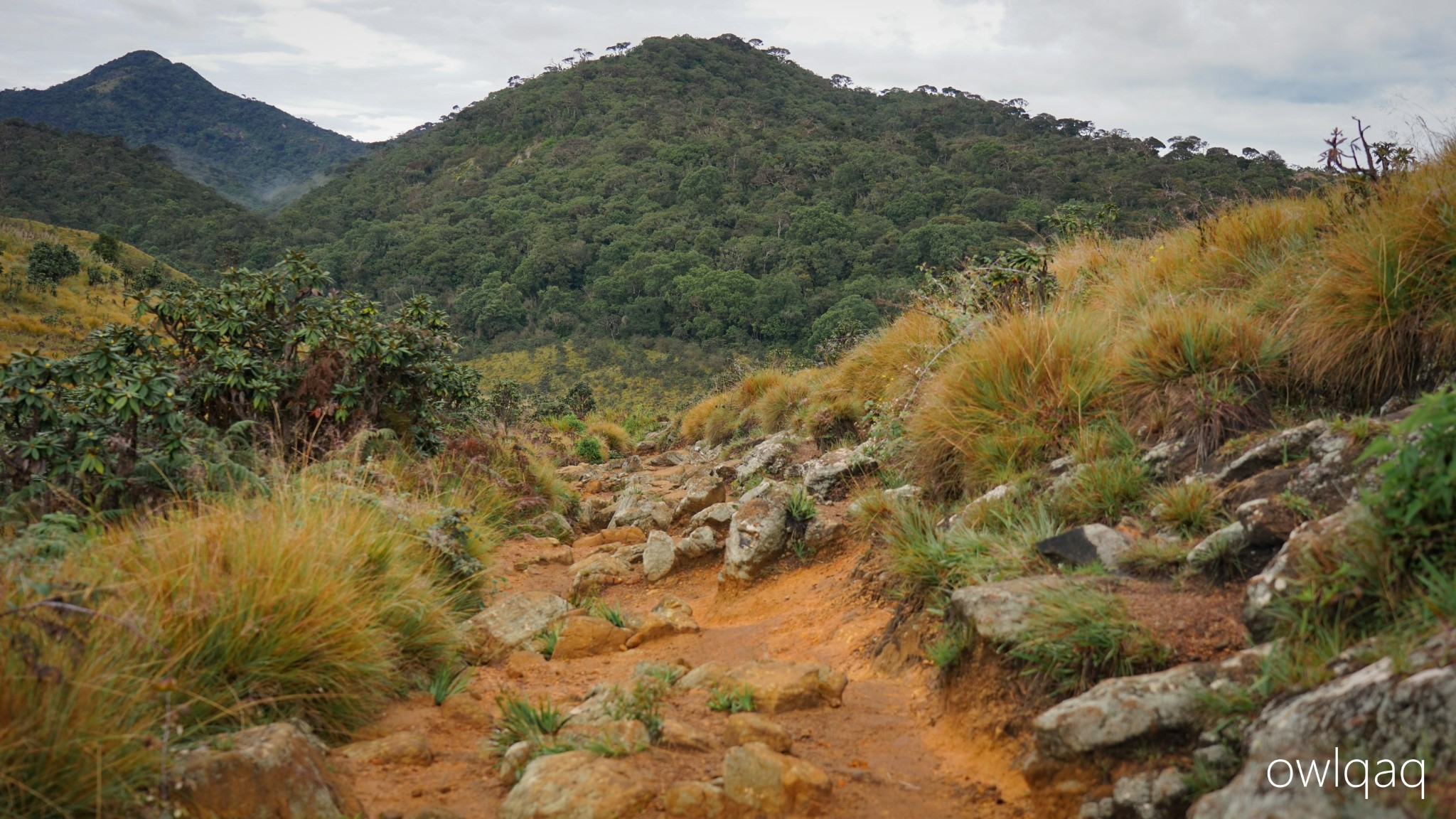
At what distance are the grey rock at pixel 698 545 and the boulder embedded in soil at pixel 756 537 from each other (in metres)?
0.50

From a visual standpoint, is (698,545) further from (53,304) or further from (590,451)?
(53,304)

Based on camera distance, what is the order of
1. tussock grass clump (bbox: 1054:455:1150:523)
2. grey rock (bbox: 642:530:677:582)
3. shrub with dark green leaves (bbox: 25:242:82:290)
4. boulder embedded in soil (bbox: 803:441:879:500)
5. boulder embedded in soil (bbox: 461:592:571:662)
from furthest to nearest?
1. shrub with dark green leaves (bbox: 25:242:82:290)
2. grey rock (bbox: 642:530:677:582)
3. boulder embedded in soil (bbox: 803:441:879:500)
4. boulder embedded in soil (bbox: 461:592:571:662)
5. tussock grass clump (bbox: 1054:455:1150:523)

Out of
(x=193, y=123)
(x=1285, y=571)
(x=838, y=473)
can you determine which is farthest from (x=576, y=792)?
(x=193, y=123)

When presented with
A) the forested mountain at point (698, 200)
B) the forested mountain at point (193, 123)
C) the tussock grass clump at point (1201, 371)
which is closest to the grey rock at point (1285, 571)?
the tussock grass clump at point (1201, 371)

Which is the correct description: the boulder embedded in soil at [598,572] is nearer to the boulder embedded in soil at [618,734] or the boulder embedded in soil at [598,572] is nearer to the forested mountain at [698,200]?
the boulder embedded in soil at [618,734]

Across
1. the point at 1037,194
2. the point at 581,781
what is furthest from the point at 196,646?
the point at 1037,194

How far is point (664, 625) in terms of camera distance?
498 centimetres

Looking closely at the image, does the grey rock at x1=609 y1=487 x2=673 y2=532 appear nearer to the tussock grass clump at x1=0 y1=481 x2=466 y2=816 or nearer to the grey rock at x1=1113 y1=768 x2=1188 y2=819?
the tussock grass clump at x1=0 y1=481 x2=466 y2=816

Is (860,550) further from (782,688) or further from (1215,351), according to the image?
(1215,351)

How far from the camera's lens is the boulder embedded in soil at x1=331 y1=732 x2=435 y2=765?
310cm

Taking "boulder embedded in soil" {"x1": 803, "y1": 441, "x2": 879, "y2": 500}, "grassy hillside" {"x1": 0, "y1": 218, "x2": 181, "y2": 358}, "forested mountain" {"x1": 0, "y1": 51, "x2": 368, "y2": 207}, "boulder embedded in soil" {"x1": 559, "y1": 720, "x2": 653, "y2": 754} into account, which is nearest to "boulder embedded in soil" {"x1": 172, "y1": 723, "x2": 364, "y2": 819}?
"boulder embedded in soil" {"x1": 559, "y1": 720, "x2": 653, "y2": 754}

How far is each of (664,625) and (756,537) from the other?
1.15 m

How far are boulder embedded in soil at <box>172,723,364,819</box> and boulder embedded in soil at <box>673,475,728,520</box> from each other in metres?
5.24

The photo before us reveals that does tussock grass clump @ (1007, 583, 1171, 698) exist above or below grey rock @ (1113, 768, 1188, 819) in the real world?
above
